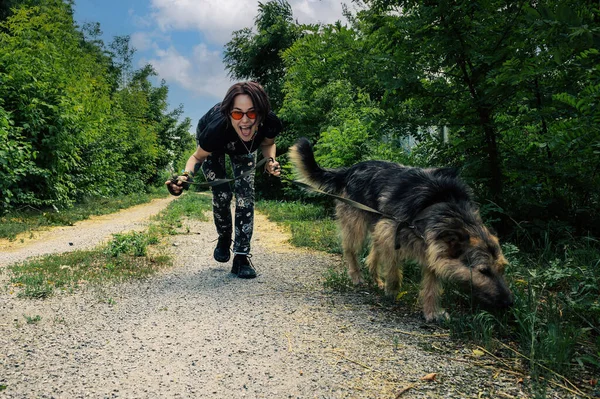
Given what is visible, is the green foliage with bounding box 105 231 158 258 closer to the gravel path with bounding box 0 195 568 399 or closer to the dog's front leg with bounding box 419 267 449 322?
the gravel path with bounding box 0 195 568 399

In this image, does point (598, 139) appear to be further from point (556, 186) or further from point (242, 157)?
point (242, 157)

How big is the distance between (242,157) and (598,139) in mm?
3295

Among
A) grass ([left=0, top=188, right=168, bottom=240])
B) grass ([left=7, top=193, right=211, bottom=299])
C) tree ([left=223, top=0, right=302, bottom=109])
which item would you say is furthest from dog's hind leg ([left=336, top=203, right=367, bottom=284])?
tree ([left=223, top=0, right=302, bottom=109])

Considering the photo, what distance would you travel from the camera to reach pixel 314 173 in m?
4.75

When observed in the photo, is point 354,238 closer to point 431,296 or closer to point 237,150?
point 431,296

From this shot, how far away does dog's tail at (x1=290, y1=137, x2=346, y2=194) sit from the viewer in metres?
4.61

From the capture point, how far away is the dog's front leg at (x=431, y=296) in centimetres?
317

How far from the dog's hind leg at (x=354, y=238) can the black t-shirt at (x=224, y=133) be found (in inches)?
48.3

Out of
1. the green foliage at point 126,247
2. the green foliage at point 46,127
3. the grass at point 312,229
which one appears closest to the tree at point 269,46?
the green foliage at point 46,127

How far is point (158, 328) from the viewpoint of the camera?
9.82 feet

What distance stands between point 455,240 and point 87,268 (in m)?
4.07

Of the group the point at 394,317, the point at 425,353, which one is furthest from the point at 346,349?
the point at 394,317

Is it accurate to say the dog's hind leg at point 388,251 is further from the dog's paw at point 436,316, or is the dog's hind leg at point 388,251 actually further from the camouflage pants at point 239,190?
the camouflage pants at point 239,190

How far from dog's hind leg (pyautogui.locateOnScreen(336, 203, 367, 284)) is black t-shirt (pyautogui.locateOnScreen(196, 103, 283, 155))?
1228 mm
